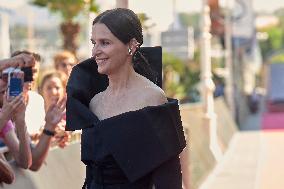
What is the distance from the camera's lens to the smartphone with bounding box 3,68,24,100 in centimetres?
511

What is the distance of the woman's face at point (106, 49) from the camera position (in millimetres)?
3855

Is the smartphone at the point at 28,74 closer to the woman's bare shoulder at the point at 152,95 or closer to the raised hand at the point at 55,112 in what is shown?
the raised hand at the point at 55,112

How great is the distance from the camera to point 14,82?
16.9ft

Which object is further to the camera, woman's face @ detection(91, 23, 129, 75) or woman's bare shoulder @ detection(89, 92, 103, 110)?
woman's bare shoulder @ detection(89, 92, 103, 110)

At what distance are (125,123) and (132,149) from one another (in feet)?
0.41

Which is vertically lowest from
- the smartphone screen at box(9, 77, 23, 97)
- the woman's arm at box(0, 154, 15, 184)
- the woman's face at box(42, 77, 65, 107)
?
the woman's arm at box(0, 154, 15, 184)

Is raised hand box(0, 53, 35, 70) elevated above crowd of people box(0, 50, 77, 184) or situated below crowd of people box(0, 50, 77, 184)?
above

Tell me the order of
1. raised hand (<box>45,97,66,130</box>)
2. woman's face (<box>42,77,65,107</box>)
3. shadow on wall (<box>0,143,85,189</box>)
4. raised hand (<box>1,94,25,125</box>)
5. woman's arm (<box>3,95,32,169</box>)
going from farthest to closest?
woman's face (<box>42,77,65,107</box>), shadow on wall (<box>0,143,85,189</box>), raised hand (<box>45,97,66,130</box>), woman's arm (<box>3,95,32,169</box>), raised hand (<box>1,94,25,125</box>)

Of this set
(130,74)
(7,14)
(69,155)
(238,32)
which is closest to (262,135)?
(238,32)

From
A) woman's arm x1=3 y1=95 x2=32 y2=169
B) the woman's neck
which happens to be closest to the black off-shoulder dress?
the woman's neck

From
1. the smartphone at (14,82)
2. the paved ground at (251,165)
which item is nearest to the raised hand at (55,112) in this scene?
the smartphone at (14,82)

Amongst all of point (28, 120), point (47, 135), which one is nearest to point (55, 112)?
point (47, 135)

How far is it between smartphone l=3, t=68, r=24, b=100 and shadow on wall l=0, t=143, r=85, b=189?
81 centimetres

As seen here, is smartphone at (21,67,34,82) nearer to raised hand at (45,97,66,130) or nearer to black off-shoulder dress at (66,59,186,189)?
raised hand at (45,97,66,130)
